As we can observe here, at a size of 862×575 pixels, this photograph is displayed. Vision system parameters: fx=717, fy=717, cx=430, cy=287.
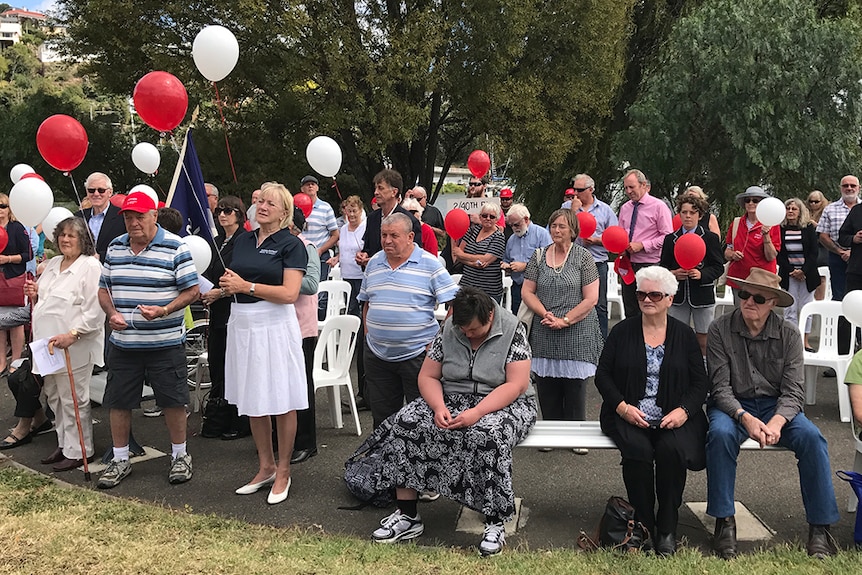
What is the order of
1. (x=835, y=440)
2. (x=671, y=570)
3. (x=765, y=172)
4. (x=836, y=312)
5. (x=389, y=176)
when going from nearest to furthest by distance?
(x=671, y=570) → (x=835, y=440) → (x=389, y=176) → (x=836, y=312) → (x=765, y=172)

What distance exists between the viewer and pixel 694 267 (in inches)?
231

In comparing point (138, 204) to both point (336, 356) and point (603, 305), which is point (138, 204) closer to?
point (336, 356)

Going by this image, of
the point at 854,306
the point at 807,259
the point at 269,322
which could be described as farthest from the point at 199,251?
the point at 807,259

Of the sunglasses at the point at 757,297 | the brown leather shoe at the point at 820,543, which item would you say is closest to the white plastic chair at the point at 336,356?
the sunglasses at the point at 757,297

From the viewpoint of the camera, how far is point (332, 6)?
15.1 metres

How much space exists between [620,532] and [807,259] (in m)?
4.87

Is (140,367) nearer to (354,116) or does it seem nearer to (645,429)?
(645,429)

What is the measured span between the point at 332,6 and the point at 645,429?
13.5 m

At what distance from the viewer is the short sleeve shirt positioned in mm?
4121

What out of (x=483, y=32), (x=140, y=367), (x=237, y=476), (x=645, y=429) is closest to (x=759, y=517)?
(x=645, y=429)

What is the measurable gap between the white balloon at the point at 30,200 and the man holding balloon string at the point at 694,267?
4724 millimetres

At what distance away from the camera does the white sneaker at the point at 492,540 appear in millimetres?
3525

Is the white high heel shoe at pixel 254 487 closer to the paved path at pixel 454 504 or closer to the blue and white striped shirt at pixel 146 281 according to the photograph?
the paved path at pixel 454 504

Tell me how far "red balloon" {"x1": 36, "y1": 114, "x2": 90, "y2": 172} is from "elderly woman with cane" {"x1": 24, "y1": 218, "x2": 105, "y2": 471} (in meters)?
0.64
